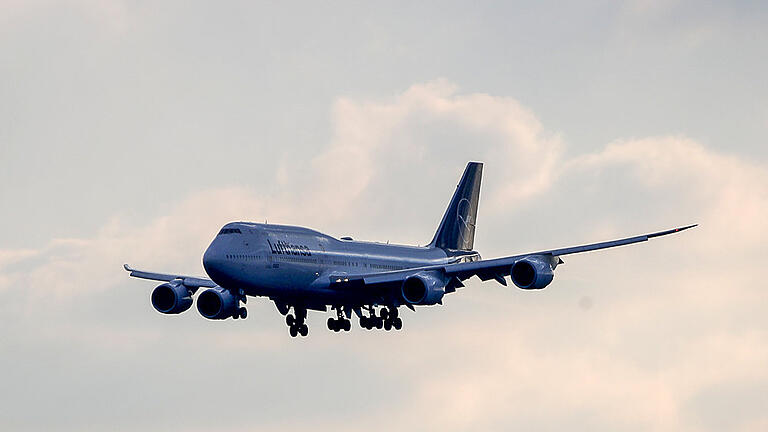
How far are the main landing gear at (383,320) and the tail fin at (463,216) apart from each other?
13.0m

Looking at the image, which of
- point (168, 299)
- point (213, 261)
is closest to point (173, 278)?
point (168, 299)

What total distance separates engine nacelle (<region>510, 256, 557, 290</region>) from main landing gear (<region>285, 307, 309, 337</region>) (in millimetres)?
17173

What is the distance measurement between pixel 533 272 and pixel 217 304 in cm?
2382

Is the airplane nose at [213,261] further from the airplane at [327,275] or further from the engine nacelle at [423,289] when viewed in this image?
the engine nacelle at [423,289]

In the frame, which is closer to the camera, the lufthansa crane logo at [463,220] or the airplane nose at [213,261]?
the airplane nose at [213,261]

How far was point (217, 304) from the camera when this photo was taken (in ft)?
428

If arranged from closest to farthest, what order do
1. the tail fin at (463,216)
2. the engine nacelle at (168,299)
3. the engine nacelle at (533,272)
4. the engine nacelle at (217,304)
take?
the engine nacelle at (533,272) → the engine nacelle at (217,304) → the engine nacelle at (168,299) → the tail fin at (463,216)

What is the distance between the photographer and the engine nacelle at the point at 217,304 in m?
130

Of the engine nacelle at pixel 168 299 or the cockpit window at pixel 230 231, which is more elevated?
the engine nacelle at pixel 168 299

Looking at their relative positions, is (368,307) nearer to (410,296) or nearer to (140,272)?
(410,296)

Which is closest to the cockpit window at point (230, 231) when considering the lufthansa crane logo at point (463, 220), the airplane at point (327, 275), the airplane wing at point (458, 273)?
the airplane at point (327, 275)

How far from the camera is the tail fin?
145 metres

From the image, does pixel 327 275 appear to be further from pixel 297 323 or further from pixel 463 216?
pixel 463 216

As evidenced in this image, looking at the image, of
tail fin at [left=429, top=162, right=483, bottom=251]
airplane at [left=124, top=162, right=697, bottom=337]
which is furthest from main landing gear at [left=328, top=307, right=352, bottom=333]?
tail fin at [left=429, top=162, right=483, bottom=251]
